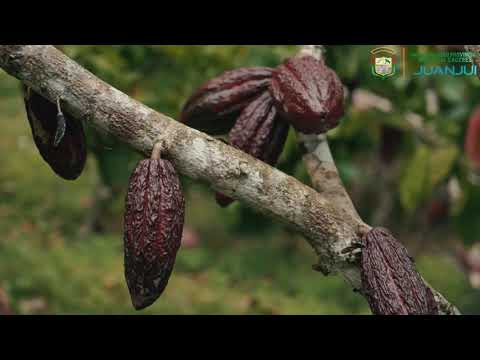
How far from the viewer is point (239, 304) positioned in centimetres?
354

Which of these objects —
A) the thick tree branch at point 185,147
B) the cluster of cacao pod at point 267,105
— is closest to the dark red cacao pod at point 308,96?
the cluster of cacao pod at point 267,105

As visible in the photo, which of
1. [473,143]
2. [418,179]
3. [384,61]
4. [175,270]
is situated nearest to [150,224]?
[384,61]

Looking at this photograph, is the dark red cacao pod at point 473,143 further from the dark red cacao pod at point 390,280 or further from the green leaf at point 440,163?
the dark red cacao pod at point 390,280

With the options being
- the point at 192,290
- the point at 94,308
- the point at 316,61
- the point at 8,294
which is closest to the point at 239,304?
the point at 192,290

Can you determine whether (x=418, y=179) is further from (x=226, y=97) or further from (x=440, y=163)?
(x=226, y=97)

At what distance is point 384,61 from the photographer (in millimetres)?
2020

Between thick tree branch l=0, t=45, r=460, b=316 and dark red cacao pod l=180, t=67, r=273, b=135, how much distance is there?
326 mm

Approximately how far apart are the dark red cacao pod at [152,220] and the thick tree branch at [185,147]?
0.06 m

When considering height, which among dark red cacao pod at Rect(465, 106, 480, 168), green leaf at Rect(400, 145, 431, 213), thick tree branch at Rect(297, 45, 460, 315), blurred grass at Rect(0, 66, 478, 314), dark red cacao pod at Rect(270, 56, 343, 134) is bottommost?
blurred grass at Rect(0, 66, 478, 314)

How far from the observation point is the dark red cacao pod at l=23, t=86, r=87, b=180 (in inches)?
48.7

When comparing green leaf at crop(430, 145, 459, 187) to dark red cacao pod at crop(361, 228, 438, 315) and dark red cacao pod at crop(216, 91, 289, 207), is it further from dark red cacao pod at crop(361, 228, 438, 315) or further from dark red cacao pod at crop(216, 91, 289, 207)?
dark red cacao pod at crop(361, 228, 438, 315)

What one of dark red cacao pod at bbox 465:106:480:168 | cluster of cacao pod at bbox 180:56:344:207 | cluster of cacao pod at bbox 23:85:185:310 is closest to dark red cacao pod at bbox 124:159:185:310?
cluster of cacao pod at bbox 23:85:185:310

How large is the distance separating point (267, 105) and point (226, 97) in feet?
0.35

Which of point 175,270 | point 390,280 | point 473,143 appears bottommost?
point 175,270
